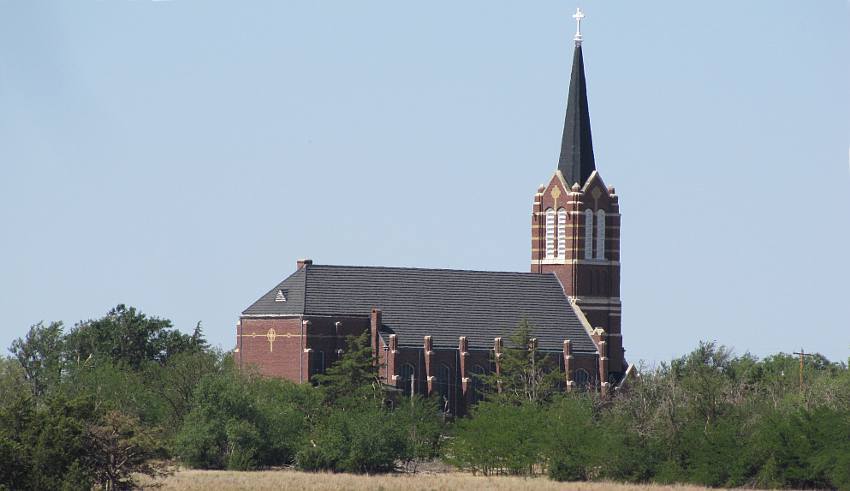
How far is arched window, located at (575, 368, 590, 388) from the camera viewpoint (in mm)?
121625

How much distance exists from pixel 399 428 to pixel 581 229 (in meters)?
38.4

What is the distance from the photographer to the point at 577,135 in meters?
128

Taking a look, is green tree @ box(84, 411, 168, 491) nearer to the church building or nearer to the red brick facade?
the church building

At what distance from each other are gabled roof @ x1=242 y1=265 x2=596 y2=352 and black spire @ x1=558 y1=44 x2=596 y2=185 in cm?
674

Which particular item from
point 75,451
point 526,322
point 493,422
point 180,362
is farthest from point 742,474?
point 526,322

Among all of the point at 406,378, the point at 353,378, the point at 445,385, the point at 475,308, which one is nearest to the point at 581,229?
the point at 475,308

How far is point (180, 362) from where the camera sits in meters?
103

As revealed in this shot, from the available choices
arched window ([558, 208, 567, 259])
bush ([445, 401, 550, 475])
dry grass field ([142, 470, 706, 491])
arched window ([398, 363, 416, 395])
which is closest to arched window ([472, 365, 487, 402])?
arched window ([398, 363, 416, 395])

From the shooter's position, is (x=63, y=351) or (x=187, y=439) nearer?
(x=187, y=439)

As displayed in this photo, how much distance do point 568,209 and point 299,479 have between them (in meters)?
49.5

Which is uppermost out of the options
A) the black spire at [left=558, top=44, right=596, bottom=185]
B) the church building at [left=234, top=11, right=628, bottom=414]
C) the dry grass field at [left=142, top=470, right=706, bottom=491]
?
the black spire at [left=558, top=44, right=596, bottom=185]

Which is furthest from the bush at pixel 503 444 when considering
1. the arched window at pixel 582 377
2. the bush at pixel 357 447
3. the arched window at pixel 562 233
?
the arched window at pixel 562 233

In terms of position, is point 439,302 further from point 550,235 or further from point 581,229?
point 581,229

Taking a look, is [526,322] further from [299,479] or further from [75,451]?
[75,451]
